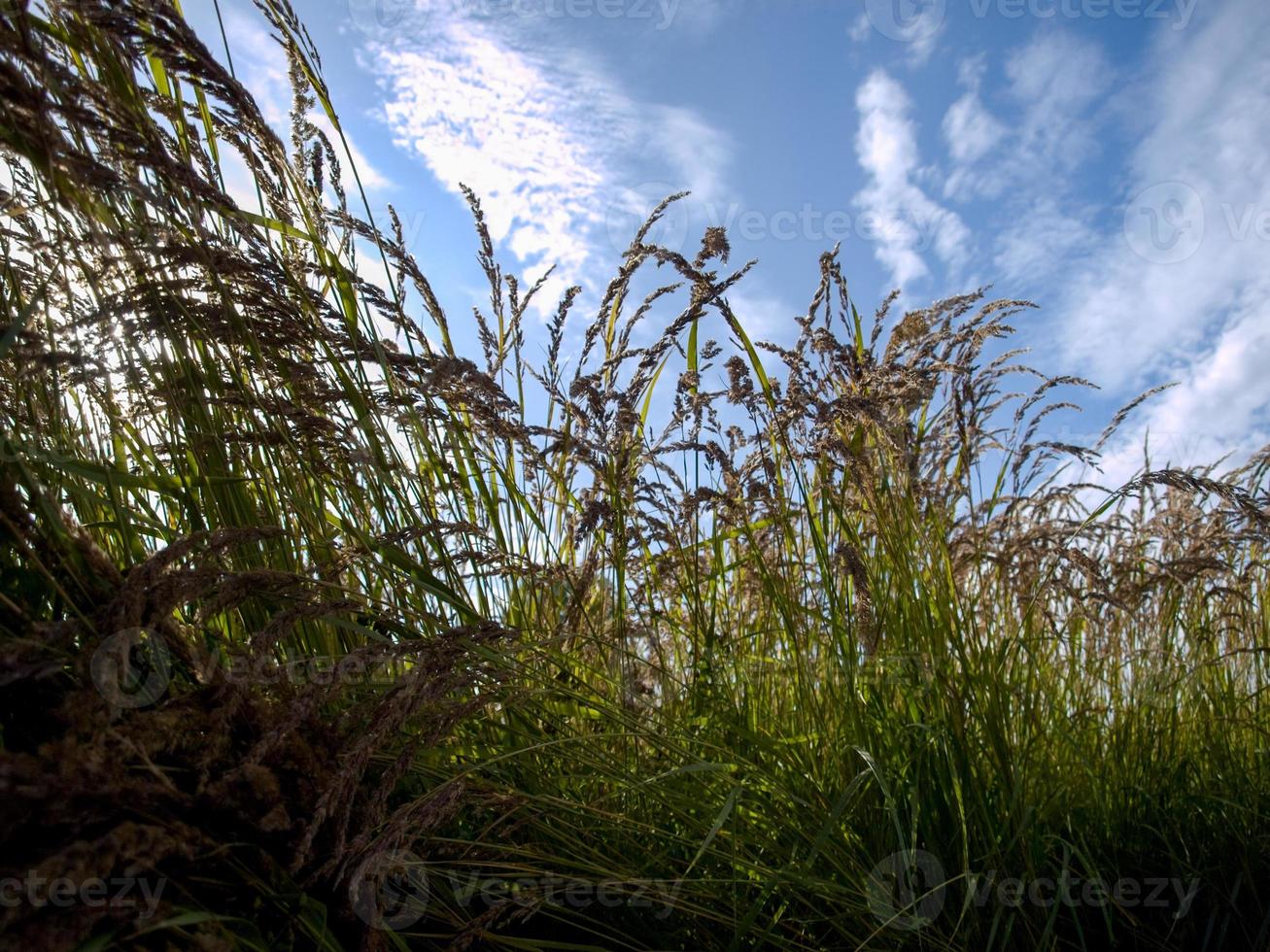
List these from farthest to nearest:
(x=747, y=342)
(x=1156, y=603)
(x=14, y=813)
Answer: (x=1156, y=603) < (x=747, y=342) < (x=14, y=813)

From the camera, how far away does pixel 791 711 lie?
6.30 ft

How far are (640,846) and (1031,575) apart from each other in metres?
1.41

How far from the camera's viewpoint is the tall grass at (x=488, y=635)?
3.29ft

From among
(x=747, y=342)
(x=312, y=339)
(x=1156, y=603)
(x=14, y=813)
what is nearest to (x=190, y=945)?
(x=14, y=813)

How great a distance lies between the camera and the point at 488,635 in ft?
3.75

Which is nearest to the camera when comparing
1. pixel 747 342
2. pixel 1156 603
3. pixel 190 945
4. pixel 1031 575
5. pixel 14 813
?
pixel 14 813

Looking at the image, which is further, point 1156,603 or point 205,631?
point 1156,603

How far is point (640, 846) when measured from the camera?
139 cm

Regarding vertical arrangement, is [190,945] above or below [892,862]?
below

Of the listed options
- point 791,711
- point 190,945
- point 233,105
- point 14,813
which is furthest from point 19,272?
point 791,711

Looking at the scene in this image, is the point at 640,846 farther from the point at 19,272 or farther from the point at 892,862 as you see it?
the point at 19,272

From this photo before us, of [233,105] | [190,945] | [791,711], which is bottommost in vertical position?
[190,945]

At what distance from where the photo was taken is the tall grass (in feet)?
3.29

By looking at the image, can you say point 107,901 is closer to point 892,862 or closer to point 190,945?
point 190,945
